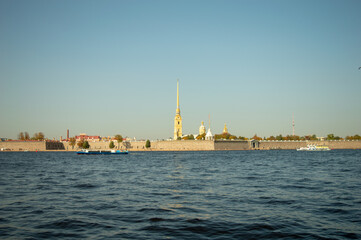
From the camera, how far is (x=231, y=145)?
5920 inches

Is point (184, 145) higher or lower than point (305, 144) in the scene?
higher

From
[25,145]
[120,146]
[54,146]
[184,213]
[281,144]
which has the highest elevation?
[25,145]

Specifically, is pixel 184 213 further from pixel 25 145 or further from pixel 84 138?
pixel 84 138

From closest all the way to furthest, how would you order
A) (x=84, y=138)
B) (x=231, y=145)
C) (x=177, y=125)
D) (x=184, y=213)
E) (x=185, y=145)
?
(x=184, y=213)
(x=231, y=145)
(x=185, y=145)
(x=177, y=125)
(x=84, y=138)

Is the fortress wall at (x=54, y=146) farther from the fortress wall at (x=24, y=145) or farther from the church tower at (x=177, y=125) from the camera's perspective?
the church tower at (x=177, y=125)

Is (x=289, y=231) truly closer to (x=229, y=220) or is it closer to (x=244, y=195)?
(x=229, y=220)

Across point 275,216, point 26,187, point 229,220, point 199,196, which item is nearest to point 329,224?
point 275,216

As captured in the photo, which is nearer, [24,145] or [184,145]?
[24,145]

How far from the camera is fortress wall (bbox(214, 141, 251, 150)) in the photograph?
146 meters

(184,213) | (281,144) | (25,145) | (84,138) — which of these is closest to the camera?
(184,213)

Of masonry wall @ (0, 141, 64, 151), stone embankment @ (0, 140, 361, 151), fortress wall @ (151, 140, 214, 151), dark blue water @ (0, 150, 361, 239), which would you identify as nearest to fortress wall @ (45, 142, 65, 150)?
stone embankment @ (0, 140, 361, 151)

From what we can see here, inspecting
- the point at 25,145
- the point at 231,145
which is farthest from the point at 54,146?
the point at 231,145

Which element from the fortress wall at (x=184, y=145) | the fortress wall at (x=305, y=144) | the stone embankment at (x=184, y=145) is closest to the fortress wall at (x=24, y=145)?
the stone embankment at (x=184, y=145)

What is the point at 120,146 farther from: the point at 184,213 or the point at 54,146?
the point at 184,213
